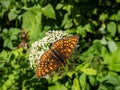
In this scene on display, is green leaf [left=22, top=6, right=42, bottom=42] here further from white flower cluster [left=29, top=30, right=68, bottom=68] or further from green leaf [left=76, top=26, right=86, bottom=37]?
white flower cluster [left=29, top=30, right=68, bottom=68]

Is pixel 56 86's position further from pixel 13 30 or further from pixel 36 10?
pixel 13 30

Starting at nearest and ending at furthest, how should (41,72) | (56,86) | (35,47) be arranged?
(41,72)
(35,47)
(56,86)

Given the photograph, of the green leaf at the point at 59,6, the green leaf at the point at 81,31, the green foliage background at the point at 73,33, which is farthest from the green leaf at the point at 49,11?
the green leaf at the point at 81,31

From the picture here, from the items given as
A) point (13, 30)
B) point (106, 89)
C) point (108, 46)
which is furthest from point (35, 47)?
point (13, 30)

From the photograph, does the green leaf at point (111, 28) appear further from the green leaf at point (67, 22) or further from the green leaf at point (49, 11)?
the green leaf at point (49, 11)

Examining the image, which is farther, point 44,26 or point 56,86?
point 44,26

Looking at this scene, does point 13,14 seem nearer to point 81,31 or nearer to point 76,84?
point 81,31

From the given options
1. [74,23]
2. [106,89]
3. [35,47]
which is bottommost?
[106,89]
